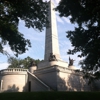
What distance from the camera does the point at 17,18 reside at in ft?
44.8

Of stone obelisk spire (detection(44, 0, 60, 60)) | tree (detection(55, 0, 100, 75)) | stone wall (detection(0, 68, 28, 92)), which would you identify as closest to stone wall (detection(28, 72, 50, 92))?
stone wall (detection(0, 68, 28, 92))

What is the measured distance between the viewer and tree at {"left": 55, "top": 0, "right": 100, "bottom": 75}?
12789 mm

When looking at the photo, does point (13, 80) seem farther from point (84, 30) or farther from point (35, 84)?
point (84, 30)

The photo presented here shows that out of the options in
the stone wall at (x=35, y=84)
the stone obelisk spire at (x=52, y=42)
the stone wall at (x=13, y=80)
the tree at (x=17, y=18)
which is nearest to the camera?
the tree at (x=17, y=18)

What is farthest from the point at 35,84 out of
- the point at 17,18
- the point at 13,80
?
the point at 17,18

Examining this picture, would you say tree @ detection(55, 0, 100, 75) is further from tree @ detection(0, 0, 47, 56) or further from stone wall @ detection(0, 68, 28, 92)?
stone wall @ detection(0, 68, 28, 92)

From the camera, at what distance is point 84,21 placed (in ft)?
45.3

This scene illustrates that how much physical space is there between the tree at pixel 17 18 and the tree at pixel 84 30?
7.39ft

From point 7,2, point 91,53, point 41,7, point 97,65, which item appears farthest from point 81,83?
point 7,2

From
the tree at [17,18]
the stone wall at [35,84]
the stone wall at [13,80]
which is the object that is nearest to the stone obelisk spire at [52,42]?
the stone wall at [35,84]

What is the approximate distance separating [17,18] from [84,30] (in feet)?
21.1

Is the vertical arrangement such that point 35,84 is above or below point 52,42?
below

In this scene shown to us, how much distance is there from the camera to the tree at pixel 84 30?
1279 cm

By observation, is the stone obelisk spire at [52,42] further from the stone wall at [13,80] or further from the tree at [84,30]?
the tree at [84,30]
